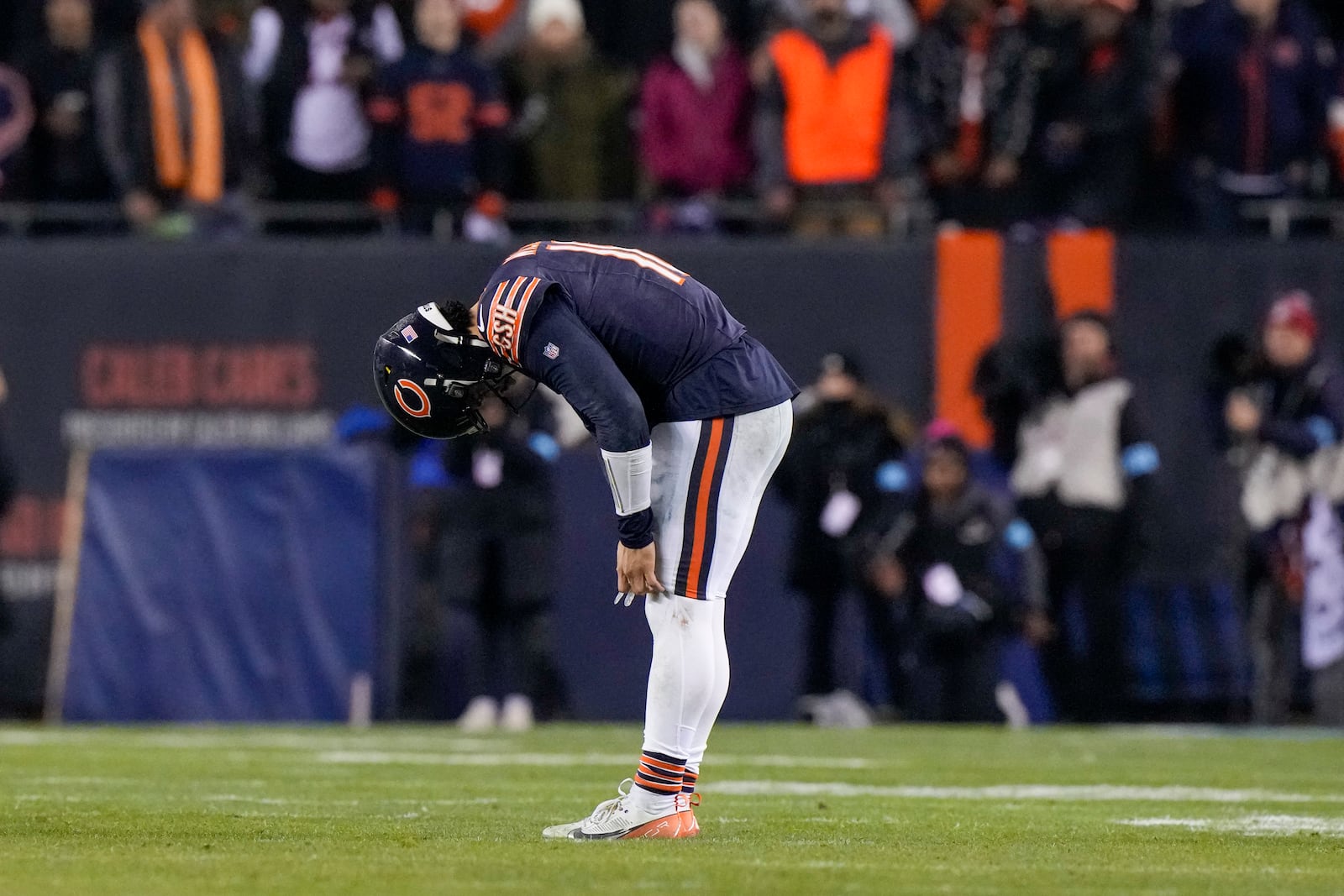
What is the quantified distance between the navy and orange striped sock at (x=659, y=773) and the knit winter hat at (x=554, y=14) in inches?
359

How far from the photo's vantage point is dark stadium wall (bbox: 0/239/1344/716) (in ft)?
48.6

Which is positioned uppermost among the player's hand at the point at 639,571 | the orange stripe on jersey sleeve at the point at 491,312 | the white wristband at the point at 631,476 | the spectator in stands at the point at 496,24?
the spectator in stands at the point at 496,24

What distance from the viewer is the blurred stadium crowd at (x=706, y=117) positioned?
1479cm

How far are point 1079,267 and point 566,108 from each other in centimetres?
347

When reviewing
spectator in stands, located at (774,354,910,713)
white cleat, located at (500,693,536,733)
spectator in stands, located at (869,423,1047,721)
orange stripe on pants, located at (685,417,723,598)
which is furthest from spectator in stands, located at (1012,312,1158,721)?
orange stripe on pants, located at (685,417,723,598)

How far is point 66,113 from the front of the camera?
15227 mm

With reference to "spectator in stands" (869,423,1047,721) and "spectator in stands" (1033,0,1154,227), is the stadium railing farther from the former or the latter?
"spectator in stands" (869,423,1047,721)

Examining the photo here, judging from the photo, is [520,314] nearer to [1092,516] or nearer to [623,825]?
[623,825]

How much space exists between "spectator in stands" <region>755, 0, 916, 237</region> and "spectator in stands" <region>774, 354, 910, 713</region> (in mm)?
1354

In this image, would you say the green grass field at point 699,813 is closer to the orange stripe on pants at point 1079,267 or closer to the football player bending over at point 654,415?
the football player bending over at point 654,415

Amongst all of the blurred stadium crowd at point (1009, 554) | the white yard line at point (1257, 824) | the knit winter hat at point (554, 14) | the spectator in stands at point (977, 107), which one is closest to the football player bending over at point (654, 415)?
the white yard line at point (1257, 824)

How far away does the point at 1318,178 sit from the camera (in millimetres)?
15328

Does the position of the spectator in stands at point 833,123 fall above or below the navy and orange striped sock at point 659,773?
above

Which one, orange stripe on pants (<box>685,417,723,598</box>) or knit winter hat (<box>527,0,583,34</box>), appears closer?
orange stripe on pants (<box>685,417,723,598</box>)
